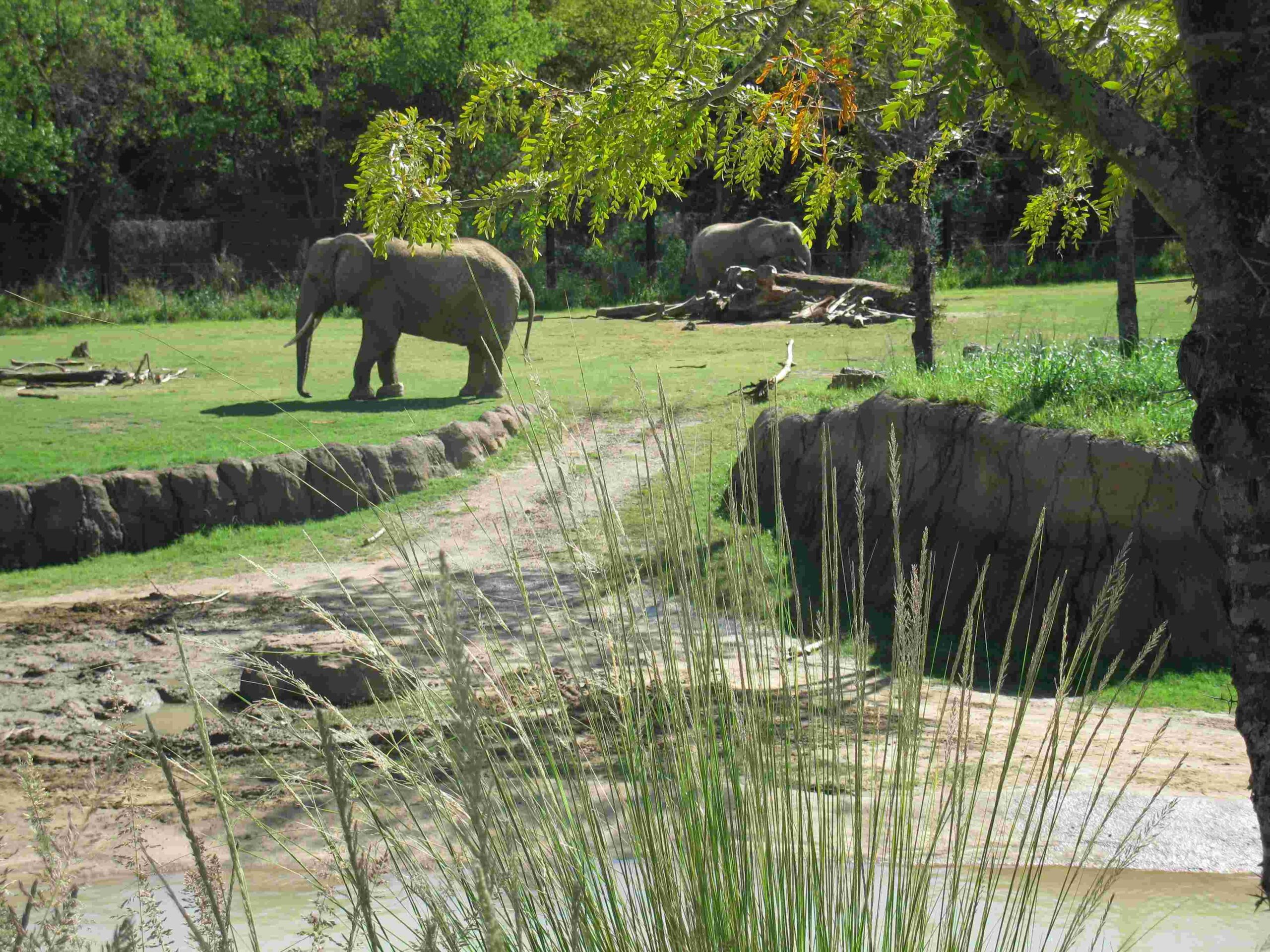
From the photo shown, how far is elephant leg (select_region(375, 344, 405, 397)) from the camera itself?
488 inches

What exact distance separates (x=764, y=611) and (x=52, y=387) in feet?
42.8

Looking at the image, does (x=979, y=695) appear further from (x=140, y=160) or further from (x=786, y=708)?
(x=140, y=160)

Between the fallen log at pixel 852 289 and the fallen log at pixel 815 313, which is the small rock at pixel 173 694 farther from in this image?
the fallen log at pixel 852 289

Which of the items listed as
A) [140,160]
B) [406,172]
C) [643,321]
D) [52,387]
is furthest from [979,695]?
[140,160]

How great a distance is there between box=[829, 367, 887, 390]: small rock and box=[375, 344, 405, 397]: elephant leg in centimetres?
446

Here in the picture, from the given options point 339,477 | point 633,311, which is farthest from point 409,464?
point 633,311

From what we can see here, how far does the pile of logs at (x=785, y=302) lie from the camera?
1823 centimetres

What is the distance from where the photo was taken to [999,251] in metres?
25.0

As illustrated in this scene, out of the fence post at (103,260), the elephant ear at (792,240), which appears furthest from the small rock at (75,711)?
the fence post at (103,260)

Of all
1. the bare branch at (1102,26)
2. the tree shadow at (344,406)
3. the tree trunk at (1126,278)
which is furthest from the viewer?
the tree shadow at (344,406)

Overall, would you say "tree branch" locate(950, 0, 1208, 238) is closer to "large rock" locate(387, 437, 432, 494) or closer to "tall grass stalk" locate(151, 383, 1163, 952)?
"tall grass stalk" locate(151, 383, 1163, 952)

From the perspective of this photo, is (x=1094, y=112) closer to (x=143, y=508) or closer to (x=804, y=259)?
(x=143, y=508)

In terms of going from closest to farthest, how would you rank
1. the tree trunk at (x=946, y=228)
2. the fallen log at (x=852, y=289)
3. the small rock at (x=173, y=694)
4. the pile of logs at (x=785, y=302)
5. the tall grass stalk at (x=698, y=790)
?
the tall grass stalk at (x=698, y=790)
the small rock at (x=173, y=694)
the pile of logs at (x=785, y=302)
the fallen log at (x=852, y=289)
the tree trunk at (x=946, y=228)

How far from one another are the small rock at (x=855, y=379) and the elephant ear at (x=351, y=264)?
186 inches
